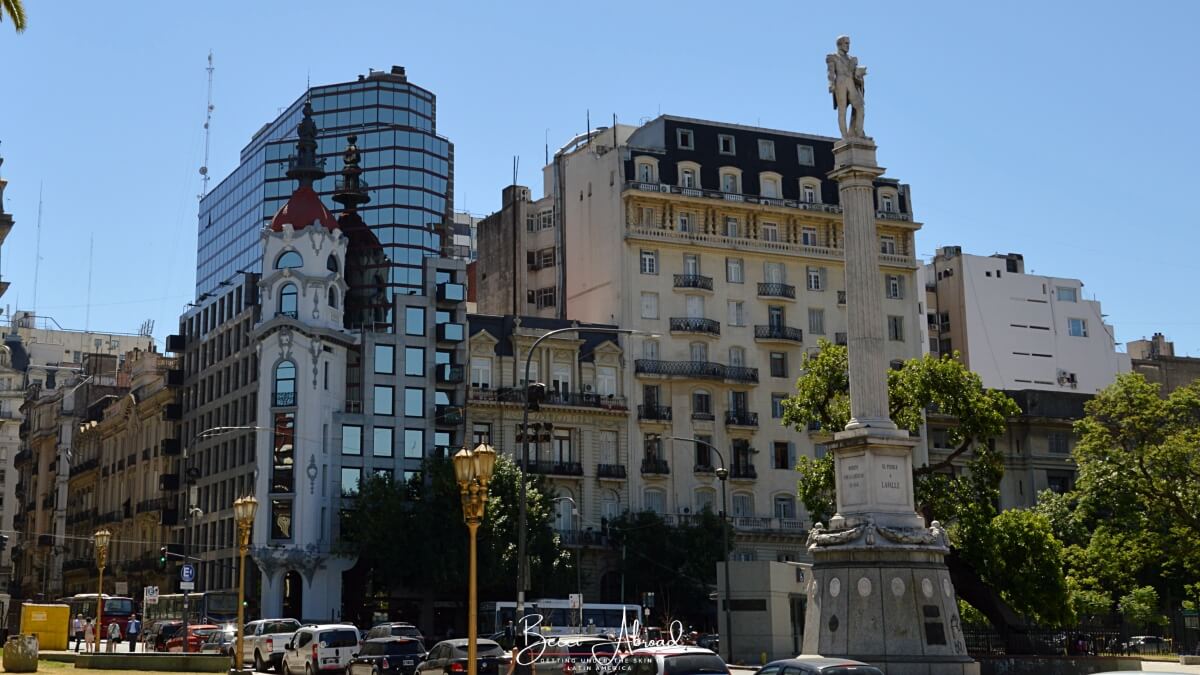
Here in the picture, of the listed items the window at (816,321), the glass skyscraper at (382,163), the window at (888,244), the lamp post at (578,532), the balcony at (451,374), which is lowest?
the lamp post at (578,532)

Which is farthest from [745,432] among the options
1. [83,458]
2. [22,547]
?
[22,547]

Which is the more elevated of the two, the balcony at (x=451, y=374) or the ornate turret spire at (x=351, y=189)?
the ornate turret spire at (x=351, y=189)

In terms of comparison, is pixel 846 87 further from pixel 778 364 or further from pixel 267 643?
pixel 778 364

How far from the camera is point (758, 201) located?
3455 inches

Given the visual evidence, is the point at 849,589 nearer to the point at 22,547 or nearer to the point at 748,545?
the point at 748,545

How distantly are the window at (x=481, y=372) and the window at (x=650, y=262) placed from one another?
10762 millimetres

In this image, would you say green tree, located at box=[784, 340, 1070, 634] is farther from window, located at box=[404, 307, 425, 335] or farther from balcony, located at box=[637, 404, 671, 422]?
window, located at box=[404, 307, 425, 335]

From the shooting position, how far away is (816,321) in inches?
3511

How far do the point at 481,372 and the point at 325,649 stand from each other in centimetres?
3736

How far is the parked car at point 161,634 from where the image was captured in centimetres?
6324

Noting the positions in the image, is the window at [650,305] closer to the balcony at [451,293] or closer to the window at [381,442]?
the balcony at [451,293]

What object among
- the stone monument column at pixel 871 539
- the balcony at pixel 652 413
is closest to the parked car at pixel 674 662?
the stone monument column at pixel 871 539

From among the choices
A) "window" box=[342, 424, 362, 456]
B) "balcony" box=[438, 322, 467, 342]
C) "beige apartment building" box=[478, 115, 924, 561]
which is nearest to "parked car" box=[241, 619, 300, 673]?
"window" box=[342, 424, 362, 456]

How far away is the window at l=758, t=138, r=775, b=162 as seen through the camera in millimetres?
90019
